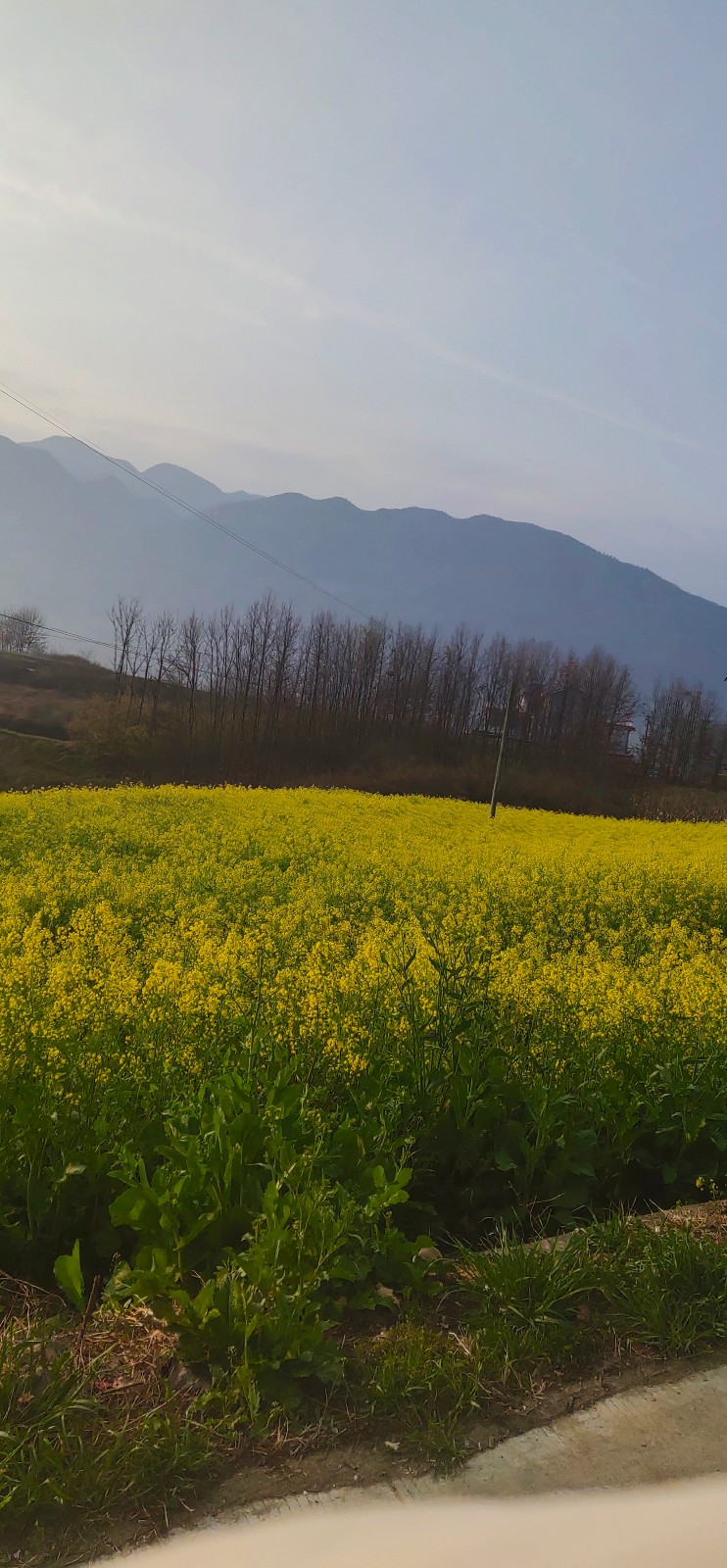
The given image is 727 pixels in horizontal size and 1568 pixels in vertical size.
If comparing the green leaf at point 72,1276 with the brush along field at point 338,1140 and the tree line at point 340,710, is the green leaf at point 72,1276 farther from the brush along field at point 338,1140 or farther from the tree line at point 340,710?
the tree line at point 340,710

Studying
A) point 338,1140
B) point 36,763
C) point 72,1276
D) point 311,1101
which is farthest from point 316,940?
point 36,763

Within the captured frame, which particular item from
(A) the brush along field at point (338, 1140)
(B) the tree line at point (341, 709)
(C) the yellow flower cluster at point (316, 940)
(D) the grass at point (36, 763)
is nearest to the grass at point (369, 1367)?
(A) the brush along field at point (338, 1140)

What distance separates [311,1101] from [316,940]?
3.65m

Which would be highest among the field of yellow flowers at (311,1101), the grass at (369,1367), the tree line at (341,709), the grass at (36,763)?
the tree line at (341,709)

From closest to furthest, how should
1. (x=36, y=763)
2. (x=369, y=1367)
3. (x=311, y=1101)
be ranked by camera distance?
(x=369, y=1367), (x=311, y=1101), (x=36, y=763)

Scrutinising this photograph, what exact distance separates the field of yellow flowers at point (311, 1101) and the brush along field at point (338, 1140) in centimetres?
1

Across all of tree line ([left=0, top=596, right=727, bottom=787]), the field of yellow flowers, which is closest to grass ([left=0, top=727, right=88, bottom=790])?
tree line ([left=0, top=596, right=727, bottom=787])

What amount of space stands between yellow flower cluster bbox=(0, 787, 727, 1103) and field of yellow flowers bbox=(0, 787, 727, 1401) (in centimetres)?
3

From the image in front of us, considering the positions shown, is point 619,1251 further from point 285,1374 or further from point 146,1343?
point 146,1343

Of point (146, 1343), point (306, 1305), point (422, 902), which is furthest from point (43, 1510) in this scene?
point (422, 902)

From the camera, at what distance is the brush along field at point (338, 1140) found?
9.11ft

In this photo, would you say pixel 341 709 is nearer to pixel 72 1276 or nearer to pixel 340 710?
pixel 340 710

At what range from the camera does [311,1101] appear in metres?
3.87

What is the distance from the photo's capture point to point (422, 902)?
9.96 meters
